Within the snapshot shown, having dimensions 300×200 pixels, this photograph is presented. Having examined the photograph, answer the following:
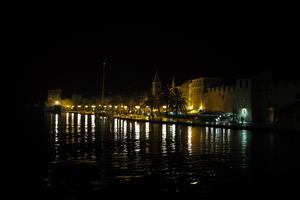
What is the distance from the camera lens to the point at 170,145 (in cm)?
2130

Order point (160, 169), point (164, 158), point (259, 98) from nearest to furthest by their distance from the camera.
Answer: point (160, 169) → point (164, 158) → point (259, 98)

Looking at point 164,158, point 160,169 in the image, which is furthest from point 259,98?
point 160,169

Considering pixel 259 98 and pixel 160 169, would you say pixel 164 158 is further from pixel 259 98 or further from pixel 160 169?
pixel 259 98

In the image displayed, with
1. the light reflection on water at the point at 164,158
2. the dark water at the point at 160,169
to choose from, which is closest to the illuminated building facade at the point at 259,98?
the light reflection on water at the point at 164,158

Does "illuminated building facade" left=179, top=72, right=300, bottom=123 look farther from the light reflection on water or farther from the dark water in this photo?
the dark water

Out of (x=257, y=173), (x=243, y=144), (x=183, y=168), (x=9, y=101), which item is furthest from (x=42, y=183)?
(x=9, y=101)

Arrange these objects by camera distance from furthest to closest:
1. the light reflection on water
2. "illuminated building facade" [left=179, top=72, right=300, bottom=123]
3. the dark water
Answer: "illuminated building facade" [left=179, top=72, right=300, bottom=123], the light reflection on water, the dark water

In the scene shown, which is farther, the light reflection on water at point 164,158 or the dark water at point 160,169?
the light reflection on water at point 164,158

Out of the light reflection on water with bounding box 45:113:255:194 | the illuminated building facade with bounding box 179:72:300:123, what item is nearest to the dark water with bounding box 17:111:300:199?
the light reflection on water with bounding box 45:113:255:194

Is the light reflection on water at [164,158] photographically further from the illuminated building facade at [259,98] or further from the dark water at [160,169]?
the illuminated building facade at [259,98]

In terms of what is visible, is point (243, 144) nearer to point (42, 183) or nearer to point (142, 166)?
point (142, 166)

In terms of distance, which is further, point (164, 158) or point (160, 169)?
point (164, 158)

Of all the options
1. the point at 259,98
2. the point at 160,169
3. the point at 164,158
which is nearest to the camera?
the point at 160,169

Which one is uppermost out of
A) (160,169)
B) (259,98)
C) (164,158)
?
(259,98)
